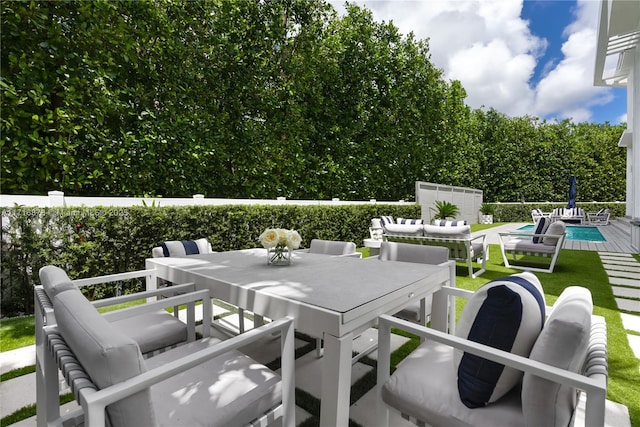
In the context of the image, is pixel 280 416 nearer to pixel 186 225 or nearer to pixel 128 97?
pixel 186 225

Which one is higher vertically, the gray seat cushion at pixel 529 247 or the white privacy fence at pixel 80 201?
the white privacy fence at pixel 80 201

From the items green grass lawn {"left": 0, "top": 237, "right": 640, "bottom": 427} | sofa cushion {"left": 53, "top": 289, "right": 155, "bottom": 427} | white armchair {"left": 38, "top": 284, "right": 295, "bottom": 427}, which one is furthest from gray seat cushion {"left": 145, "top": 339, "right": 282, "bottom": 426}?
green grass lawn {"left": 0, "top": 237, "right": 640, "bottom": 427}

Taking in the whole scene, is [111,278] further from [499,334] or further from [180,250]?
[499,334]

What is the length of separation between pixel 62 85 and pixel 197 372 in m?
5.49

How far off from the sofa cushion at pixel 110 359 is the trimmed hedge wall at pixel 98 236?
137 inches

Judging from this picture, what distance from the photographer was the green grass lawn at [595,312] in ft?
7.06

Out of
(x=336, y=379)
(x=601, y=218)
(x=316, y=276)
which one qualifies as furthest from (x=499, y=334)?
(x=601, y=218)

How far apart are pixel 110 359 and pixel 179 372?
0.24m

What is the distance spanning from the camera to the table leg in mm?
1349

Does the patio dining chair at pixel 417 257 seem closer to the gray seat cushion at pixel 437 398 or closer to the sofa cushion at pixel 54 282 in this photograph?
the gray seat cushion at pixel 437 398

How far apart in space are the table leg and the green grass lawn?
1.85m

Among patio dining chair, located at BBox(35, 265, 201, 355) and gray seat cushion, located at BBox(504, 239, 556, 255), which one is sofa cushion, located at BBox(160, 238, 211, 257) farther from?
gray seat cushion, located at BBox(504, 239, 556, 255)

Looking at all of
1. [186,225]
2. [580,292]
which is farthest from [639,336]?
[186,225]

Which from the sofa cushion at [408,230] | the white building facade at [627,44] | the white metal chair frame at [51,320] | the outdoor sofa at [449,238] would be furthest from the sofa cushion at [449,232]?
the white building facade at [627,44]
